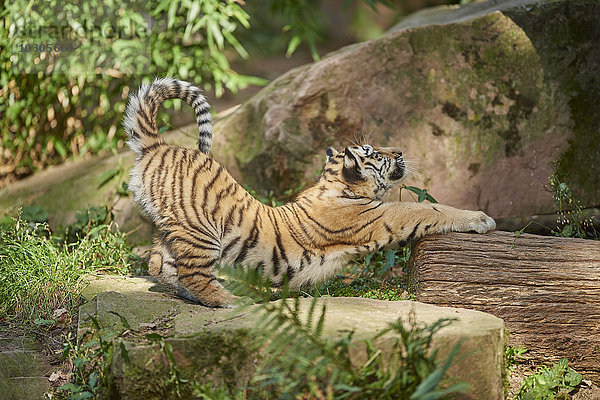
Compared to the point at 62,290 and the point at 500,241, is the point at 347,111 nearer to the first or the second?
the point at 500,241

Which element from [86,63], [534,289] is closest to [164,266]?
[534,289]

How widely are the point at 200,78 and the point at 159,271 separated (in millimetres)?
3650

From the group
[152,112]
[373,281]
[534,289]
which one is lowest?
[373,281]

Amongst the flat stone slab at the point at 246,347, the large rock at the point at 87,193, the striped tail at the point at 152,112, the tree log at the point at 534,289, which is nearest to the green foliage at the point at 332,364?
the flat stone slab at the point at 246,347

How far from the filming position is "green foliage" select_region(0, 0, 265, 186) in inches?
268

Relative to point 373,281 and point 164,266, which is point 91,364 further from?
point 373,281

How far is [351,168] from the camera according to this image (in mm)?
4223

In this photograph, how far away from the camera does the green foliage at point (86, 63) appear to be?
6816mm

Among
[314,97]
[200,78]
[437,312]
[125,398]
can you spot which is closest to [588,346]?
[437,312]

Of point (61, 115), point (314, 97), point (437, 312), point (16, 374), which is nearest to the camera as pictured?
point (437, 312)

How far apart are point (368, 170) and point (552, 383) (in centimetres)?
165

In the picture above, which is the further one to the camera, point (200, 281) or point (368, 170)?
point (368, 170)

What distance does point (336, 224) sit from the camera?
4.13 meters

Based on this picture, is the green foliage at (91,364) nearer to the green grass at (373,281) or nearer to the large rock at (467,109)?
the green grass at (373,281)
